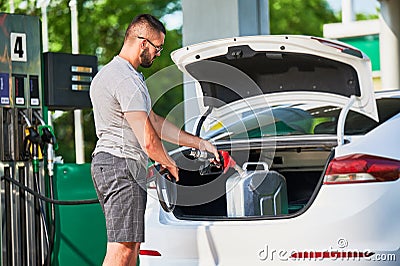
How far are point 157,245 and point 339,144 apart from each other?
3.94 feet

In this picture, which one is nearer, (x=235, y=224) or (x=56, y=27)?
(x=235, y=224)

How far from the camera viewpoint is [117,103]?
5.11m

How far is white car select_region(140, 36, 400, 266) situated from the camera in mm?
4691

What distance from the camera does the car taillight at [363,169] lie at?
4695 mm

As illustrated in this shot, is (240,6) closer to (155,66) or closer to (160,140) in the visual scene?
(160,140)

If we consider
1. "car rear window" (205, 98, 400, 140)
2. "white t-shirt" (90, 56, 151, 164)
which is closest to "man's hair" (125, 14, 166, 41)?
"white t-shirt" (90, 56, 151, 164)

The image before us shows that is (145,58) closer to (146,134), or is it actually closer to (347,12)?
(146,134)

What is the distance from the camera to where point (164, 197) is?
5395 mm

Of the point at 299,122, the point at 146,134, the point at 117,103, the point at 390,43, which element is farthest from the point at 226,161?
the point at 390,43

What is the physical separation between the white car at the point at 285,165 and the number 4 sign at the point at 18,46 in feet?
5.47

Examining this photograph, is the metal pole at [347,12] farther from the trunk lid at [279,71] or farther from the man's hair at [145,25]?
the man's hair at [145,25]

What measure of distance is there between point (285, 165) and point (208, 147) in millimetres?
936

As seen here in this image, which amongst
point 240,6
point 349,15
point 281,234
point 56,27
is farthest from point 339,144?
point 56,27

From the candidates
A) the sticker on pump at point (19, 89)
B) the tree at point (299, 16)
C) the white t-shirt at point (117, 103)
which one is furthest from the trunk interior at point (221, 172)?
the tree at point (299, 16)
